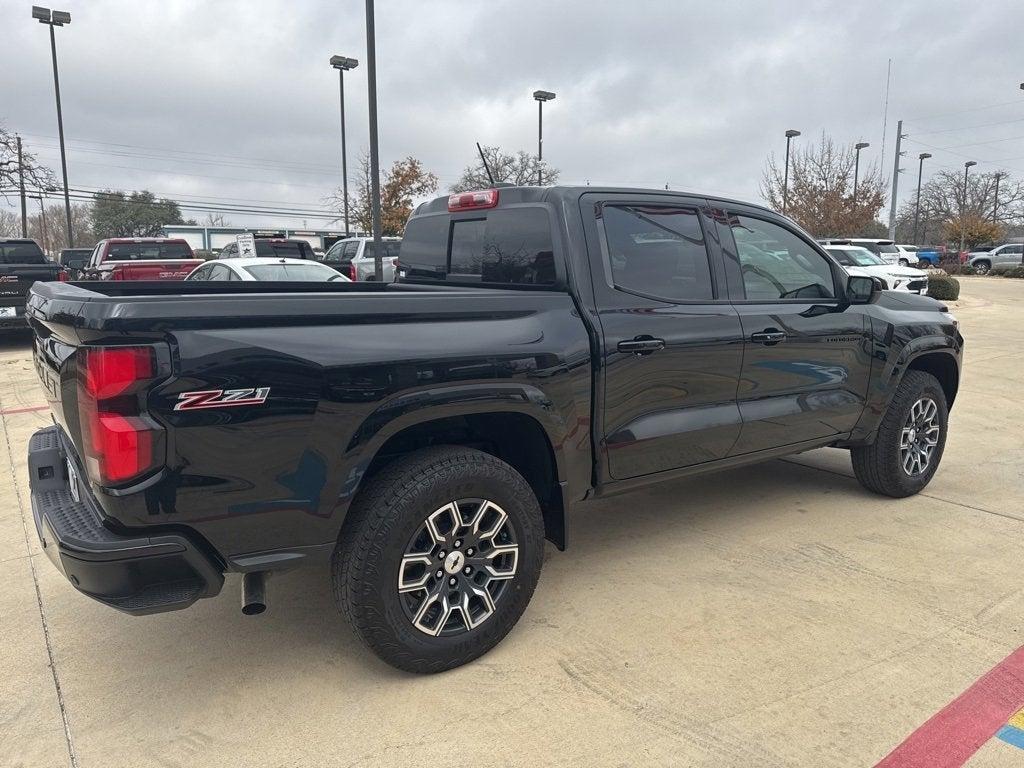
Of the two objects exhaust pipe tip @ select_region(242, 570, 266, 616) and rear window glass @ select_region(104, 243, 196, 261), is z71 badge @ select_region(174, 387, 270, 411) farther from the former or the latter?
rear window glass @ select_region(104, 243, 196, 261)

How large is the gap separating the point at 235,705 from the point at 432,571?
0.86 m

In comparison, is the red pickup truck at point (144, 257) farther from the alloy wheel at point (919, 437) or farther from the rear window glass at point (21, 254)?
the alloy wheel at point (919, 437)

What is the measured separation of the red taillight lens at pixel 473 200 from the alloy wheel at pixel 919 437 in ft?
9.68

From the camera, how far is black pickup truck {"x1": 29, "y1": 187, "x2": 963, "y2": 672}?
233cm

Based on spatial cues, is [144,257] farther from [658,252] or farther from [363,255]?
[658,252]

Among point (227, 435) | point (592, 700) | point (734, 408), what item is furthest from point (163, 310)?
point (734, 408)

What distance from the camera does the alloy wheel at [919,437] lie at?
482cm

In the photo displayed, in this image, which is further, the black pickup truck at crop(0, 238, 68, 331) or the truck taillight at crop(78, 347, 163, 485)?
the black pickup truck at crop(0, 238, 68, 331)

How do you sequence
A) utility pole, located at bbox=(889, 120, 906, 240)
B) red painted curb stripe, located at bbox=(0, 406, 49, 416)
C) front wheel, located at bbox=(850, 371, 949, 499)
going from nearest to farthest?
front wheel, located at bbox=(850, 371, 949, 499)
red painted curb stripe, located at bbox=(0, 406, 49, 416)
utility pole, located at bbox=(889, 120, 906, 240)

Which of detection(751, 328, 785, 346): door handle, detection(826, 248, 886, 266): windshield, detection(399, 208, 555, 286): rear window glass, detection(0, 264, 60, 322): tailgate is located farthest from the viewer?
detection(826, 248, 886, 266): windshield

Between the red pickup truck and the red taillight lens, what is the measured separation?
37.5 feet

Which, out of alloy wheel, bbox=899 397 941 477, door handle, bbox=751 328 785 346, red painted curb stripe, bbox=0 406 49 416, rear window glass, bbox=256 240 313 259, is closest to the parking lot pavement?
alloy wheel, bbox=899 397 941 477

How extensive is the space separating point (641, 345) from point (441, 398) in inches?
41.7

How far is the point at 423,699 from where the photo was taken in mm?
2801
